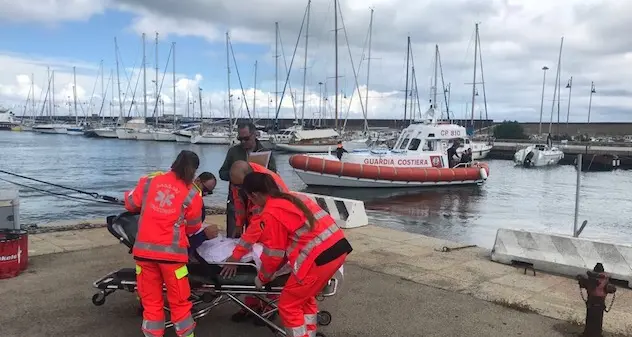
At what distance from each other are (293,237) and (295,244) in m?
0.05

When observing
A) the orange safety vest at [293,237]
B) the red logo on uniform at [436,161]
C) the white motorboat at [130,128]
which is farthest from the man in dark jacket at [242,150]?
the white motorboat at [130,128]

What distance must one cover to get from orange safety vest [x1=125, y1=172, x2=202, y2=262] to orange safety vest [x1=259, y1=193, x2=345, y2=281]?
0.63 meters

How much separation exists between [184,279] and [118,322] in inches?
45.2

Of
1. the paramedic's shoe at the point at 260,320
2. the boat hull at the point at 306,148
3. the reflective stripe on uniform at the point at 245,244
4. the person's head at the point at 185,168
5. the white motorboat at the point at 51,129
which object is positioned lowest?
the white motorboat at the point at 51,129

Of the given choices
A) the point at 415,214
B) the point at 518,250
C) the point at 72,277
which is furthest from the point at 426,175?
the point at 72,277

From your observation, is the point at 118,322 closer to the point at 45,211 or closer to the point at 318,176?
the point at 45,211

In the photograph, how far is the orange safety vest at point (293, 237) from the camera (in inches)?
141

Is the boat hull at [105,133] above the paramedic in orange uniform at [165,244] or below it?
below

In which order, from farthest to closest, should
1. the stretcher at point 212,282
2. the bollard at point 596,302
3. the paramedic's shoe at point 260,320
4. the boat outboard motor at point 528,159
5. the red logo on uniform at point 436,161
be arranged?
the boat outboard motor at point 528,159 < the red logo on uniform at point 436,161 < the paramedic's shoe at point 260,320 < the bollard at point 596,302 < the stretcher at point 212,282

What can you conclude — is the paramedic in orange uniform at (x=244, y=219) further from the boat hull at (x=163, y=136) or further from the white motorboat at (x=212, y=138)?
the boat hull at (x=163, y=136)

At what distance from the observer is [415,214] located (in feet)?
61.2

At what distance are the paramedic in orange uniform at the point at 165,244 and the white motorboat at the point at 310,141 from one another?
54240 mm

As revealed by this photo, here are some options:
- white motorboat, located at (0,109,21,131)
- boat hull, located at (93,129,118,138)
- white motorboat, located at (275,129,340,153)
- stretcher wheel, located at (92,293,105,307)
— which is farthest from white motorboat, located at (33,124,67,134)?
stretcher wheel, located at (92,293,105,307)

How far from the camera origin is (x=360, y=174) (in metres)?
24.5
